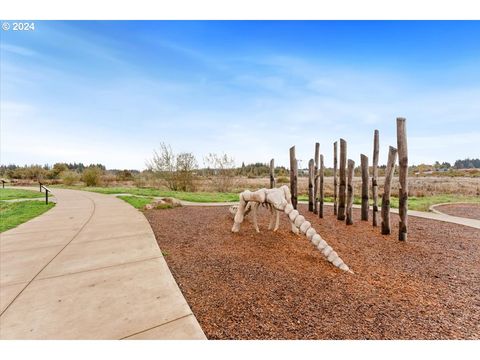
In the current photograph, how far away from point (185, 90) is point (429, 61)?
43.0ft

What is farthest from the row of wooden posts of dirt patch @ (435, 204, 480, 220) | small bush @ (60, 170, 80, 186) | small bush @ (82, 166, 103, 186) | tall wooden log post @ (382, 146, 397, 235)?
small bush @ (60, 170, 80, 186)

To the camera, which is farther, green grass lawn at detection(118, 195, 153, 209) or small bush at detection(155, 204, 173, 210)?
green grass lawn at detection(118, 195, 153, 209)

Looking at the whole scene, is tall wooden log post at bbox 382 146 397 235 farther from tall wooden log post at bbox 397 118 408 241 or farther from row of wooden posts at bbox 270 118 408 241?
tall wooden log post at bbox 397 118 408 241

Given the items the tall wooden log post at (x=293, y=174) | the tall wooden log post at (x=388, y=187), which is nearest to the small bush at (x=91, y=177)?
the tall wooden log post at (x=293, y=174)

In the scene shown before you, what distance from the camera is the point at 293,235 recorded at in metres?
5.66

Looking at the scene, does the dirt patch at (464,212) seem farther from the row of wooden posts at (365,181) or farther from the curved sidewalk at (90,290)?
the curved sidewalk at (90,290)

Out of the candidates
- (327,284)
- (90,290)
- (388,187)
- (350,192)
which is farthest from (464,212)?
(90,290)

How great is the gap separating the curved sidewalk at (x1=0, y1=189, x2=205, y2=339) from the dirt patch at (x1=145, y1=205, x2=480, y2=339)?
320mm

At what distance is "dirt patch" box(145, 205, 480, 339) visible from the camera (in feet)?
7.35

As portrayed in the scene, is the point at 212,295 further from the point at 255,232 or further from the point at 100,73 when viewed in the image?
the point at 100,73

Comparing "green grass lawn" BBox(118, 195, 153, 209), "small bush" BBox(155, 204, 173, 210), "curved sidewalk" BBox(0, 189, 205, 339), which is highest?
"green grass lawn" BBox(118, 195, 153, 209)

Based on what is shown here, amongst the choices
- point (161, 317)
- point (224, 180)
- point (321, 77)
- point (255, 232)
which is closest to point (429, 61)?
point (321, 77)

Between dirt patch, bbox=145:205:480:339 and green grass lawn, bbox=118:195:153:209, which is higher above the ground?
green grass lawn, bbox=118:195:153:209

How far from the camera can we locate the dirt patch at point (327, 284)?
2.24 meters
